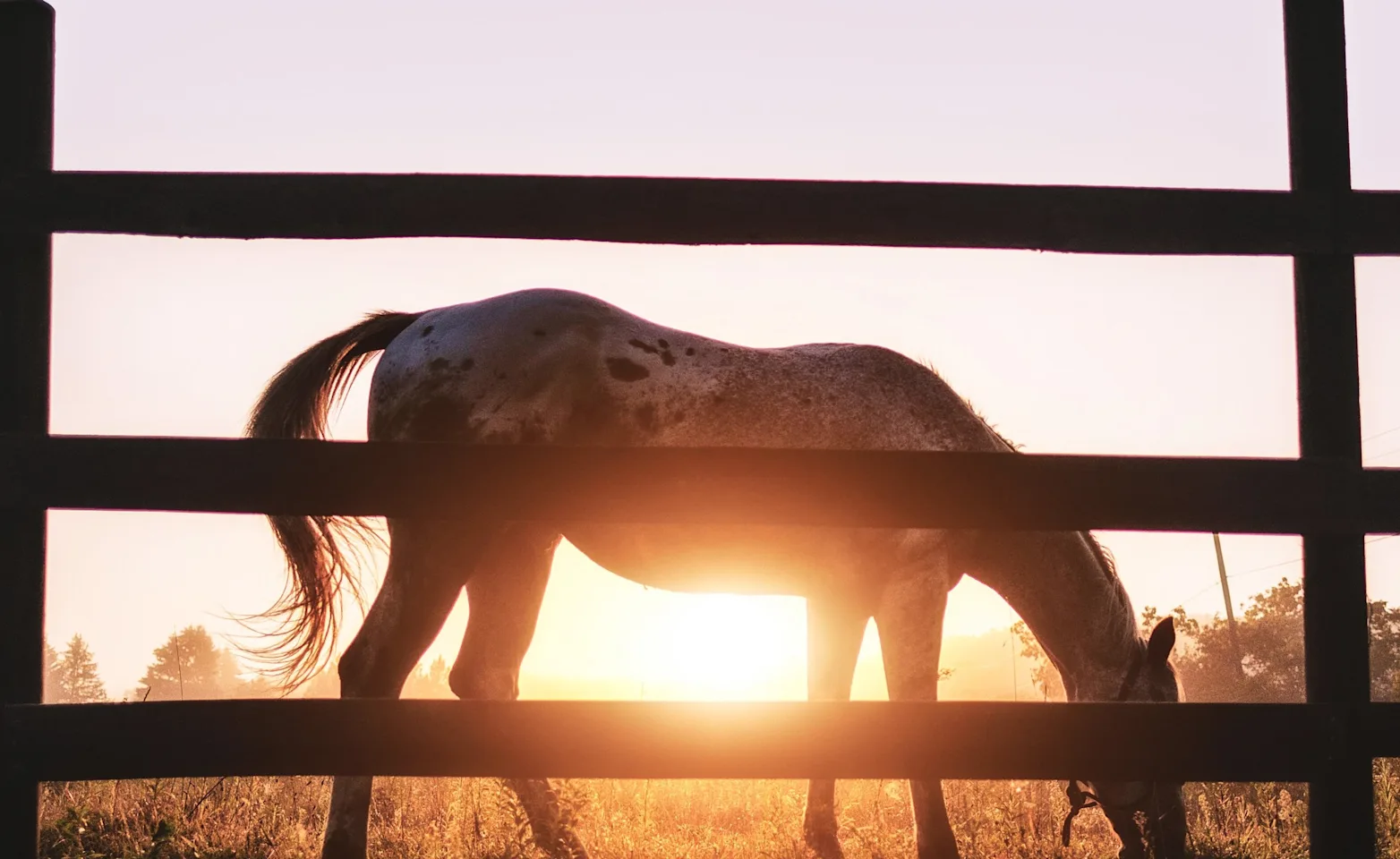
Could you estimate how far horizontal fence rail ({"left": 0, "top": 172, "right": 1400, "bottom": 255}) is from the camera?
2.98m

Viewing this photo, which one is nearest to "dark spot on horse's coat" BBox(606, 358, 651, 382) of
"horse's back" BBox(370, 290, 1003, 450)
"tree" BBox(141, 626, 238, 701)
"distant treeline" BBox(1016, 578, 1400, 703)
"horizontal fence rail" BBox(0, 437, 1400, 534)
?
"horse's back" BBox(370, 290, 1003, 450)

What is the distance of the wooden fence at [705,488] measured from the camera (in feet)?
9.29

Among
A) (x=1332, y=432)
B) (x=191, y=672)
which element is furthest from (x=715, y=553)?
(x=191, y=672)

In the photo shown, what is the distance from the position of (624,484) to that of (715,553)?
9.59 ft

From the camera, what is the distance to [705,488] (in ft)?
9.30

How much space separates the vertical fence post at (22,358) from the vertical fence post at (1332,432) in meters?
3.60

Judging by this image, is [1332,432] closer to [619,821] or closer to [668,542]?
[668,542]

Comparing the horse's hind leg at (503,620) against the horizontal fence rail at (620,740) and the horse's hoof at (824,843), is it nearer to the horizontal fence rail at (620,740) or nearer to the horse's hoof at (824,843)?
the horse's hoof at (824,843)

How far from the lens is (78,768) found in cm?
287

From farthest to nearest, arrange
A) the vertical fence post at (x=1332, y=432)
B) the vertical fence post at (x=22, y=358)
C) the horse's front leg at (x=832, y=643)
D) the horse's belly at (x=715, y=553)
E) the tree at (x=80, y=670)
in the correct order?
the tree at (x=80, y=670)
the horse's front leg at (x=832, y=643)
the horse's belly at (x=715, y=553)
the vertical fence post at (x=1332, y=432)
the vertical fence post at (x=22, y=358)

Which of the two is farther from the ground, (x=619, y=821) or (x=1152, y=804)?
(x=1152, y=804)

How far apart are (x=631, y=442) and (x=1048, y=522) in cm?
271

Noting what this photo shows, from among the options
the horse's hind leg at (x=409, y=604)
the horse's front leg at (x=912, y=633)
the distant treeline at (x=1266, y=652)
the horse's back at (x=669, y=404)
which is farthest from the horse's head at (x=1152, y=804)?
the distant treeline at (x=1266, y=652)

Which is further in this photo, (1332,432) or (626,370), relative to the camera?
(626,370)
